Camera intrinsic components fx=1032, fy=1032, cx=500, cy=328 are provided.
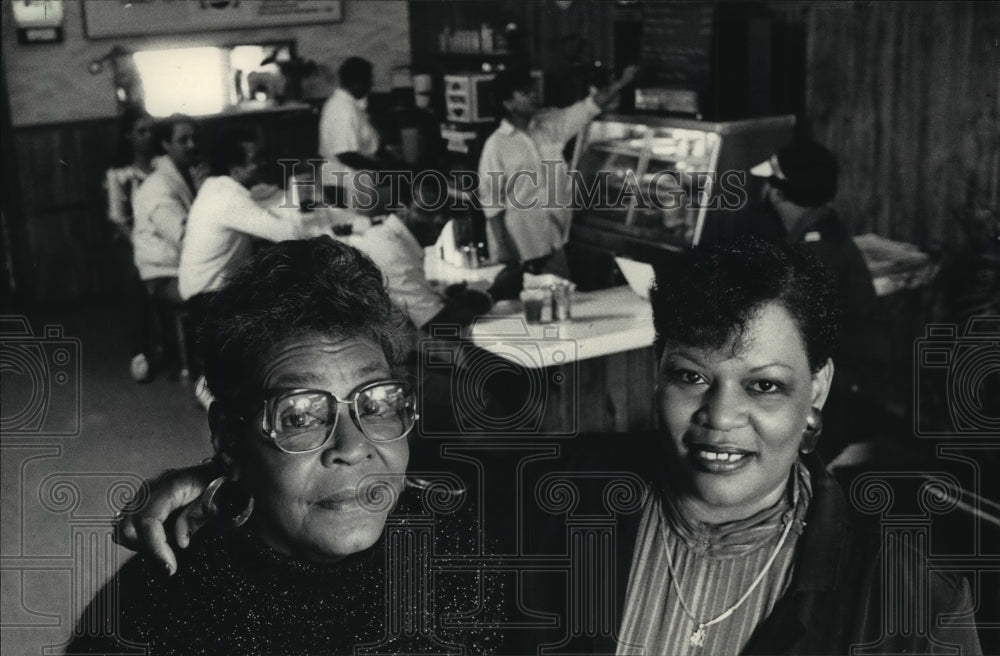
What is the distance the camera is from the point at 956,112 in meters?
4.75

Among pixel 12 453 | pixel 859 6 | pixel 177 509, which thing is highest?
pixel 859 6

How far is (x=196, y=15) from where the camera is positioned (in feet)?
26.7

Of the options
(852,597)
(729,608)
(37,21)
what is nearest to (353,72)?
(37,21)

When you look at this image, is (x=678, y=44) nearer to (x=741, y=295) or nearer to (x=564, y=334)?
(x=564, y=334)

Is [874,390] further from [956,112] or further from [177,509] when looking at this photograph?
[177,509]

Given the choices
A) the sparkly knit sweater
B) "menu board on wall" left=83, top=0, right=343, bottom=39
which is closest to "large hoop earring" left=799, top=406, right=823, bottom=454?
the sparkly knit sweater

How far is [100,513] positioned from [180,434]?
91 centimetres

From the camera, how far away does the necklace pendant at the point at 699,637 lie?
181cm

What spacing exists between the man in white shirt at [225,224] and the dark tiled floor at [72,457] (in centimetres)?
82

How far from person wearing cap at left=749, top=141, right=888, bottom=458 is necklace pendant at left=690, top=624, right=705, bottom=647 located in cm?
197

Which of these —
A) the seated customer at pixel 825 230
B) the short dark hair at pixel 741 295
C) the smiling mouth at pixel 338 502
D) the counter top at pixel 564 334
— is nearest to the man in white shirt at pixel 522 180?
the counter top at pixel 564 334

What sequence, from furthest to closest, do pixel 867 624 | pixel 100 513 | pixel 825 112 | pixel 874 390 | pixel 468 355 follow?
pixel 825 112 < pixel 874 390 < pixel 100 513 < pixel 468 355 < pixel 867 624

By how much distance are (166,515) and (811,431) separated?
46.0 inches

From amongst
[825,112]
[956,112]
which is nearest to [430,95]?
[825,112]
